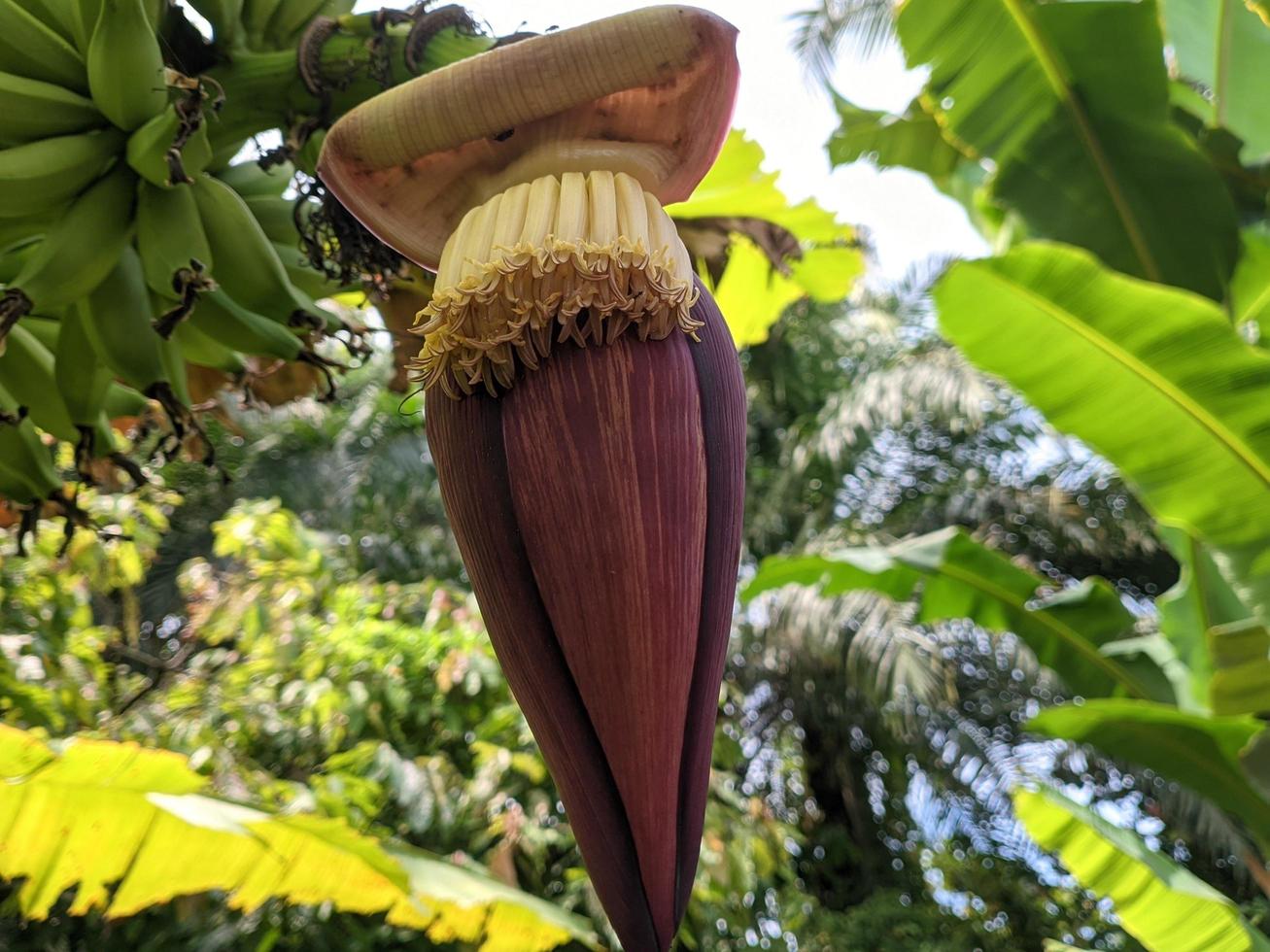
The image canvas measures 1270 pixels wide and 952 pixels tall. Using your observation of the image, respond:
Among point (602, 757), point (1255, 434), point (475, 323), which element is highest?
point (1255, 434)

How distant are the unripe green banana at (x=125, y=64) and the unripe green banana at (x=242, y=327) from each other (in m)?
0.11

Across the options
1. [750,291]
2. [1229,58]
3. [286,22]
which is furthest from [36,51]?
[1229,58]

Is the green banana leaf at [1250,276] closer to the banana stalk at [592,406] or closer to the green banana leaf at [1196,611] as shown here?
the green banana leaf at [1196,611]

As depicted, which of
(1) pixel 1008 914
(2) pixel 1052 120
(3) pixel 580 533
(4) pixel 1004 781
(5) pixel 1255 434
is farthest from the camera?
(4) pixel 1004 781

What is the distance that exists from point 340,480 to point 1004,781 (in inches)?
160

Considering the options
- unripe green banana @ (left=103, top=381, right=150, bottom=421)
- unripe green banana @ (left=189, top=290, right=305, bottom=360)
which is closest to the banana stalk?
unripe green banana @ (left=189, top=290, right=305, bottom=360)

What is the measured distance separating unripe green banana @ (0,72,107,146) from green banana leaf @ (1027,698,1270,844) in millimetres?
1675

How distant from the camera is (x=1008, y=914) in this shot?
16.1 ft

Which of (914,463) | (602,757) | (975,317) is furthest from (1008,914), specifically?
(602,757)

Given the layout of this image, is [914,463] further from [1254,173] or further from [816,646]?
[1254,173]

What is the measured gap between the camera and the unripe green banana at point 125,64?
511mm

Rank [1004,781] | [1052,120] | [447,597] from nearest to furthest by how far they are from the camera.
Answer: [1052,120] → [447,597] → [1004,781]

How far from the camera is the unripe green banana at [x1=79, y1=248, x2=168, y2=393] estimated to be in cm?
59

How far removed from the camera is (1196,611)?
204cm
